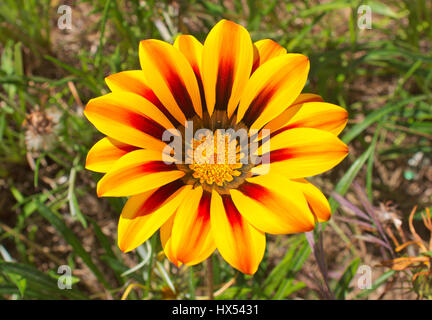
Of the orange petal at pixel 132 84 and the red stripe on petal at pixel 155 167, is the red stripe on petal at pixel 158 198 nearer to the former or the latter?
the red stripe on petal at pixel 155 167

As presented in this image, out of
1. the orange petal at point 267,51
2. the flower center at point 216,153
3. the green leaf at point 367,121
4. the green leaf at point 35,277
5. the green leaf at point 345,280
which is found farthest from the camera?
the green leaf at point 367,121

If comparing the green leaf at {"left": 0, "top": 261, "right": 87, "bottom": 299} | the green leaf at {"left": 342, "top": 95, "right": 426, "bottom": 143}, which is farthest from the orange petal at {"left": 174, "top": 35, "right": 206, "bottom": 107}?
the green leaf at {"left": 0, "top": 261, "right": 87, "bottom": 299}

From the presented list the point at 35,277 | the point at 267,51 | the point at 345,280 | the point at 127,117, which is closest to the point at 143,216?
the point at 127,117

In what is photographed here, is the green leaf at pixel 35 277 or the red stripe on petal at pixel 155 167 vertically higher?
the red stripe on petal at pixel 155 167

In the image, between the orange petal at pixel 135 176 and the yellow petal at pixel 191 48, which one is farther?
the yellow petal at pixel 191 48

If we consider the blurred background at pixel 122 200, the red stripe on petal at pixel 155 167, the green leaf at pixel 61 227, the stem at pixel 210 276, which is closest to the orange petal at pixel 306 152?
the red stripe on petal at pixel 155 167

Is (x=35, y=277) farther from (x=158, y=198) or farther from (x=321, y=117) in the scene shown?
(x=321, y=117)

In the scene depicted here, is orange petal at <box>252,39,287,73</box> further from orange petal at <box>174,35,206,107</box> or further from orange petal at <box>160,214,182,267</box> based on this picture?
orange petal at <box>160,214,182,267</box>
